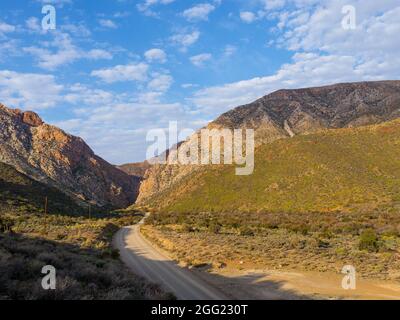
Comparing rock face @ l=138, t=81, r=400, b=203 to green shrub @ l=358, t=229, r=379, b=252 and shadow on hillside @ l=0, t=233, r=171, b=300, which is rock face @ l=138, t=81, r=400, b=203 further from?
shadow on hillside @ l=0, t=233, r=171, b=300

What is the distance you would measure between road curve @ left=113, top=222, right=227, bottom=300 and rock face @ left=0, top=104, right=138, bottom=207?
275ft

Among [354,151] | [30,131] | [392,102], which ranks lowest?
[354,151]

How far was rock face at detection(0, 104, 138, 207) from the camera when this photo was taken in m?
113

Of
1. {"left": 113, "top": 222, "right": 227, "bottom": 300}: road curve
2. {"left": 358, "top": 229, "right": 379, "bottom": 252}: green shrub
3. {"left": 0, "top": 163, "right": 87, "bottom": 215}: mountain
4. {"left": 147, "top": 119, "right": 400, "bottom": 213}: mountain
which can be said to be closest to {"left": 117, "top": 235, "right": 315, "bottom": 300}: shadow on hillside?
{"left": 113, "top": 222, "right": 227, "bottom": 300}: road curve

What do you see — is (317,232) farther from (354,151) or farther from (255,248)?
(354,151)

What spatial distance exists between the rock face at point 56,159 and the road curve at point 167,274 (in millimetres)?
83894

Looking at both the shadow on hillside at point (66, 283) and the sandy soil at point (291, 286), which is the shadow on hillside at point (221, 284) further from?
the shadow on hillside at point (66, 283)

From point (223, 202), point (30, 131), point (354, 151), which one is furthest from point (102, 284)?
point (30, 131)

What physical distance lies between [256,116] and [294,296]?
409ft

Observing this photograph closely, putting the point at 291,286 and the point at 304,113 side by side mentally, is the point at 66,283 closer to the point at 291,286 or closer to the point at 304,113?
the point at 291,286

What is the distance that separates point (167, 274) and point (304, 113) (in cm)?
12817
